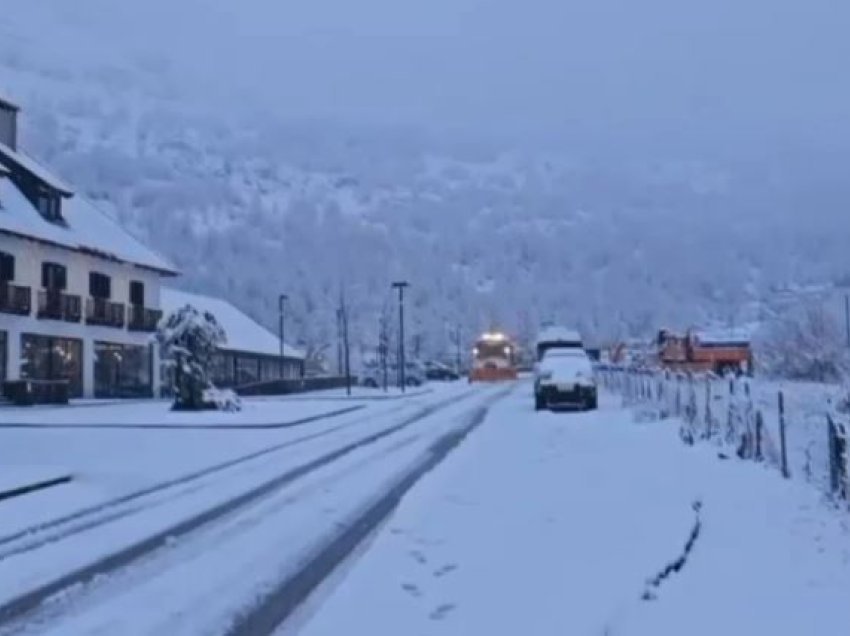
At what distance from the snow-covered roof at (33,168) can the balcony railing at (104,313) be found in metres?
4.81

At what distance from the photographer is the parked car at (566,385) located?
109ft

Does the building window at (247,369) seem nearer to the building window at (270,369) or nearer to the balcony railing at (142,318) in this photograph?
the building window at (270,369)

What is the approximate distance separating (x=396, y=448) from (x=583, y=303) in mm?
140667

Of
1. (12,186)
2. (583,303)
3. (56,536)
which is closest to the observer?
(56,536)

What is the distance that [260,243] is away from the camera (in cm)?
14912

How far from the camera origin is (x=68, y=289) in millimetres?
50438

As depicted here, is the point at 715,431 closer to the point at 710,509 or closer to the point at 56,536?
the point at 710,509

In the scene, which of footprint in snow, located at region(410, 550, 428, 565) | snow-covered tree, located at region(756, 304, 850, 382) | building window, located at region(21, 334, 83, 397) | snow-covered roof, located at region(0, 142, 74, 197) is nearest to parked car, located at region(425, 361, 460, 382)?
building window, located at region(21, 334, 83, 397)

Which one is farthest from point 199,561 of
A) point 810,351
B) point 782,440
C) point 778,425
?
point 810,351

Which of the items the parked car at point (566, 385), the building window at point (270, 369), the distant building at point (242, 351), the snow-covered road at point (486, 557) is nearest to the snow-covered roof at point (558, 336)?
the distant building at point (242, 351)

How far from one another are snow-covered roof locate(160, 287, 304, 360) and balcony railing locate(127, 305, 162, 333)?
5.05 meters

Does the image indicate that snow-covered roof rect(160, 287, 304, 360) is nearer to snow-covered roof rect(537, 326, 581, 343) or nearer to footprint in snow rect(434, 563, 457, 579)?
snow-covered roof rect(537, 326, 581, 343)

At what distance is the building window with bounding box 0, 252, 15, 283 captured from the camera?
45.8 m

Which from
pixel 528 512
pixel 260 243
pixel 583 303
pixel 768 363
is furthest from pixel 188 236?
pixel 528 512
